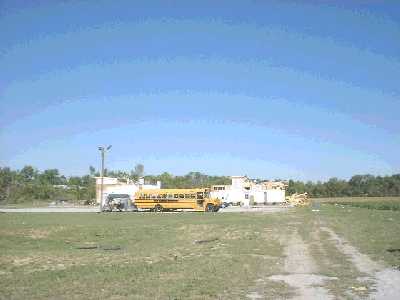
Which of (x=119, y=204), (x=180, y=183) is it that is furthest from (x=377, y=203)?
(x=180, y=183)

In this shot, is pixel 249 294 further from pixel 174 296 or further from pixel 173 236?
pixel 173 236

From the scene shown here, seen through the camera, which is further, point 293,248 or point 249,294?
point 293,248

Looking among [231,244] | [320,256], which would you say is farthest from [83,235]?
[320,256]

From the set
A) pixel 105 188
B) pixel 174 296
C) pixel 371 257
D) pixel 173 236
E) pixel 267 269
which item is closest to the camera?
pixel 174 296

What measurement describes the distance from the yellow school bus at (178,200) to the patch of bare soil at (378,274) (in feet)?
140

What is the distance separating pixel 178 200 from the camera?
65625 millimetres

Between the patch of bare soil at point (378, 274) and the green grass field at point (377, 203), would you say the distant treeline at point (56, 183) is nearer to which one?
the green grass field at point (377, 203)

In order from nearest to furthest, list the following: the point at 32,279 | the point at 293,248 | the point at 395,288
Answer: the point at 395,288
the point at 32,279
the point at 293,248

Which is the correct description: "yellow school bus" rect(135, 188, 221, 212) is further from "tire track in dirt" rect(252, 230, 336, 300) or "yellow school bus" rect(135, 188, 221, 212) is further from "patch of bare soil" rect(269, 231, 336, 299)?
"patch of bare soil" rect(269, 231, 336, 299)

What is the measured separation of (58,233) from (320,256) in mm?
16011

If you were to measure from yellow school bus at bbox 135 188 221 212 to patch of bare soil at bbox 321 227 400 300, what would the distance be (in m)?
42.8

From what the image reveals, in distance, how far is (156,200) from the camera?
66438 mm

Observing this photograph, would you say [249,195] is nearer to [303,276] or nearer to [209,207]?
[209,207]

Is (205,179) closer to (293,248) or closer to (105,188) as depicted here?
(105,188)
